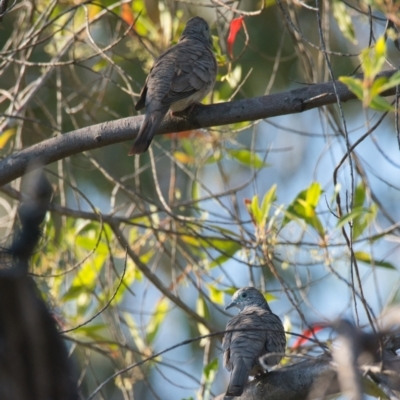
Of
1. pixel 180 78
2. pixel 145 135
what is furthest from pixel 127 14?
pixel 145 135

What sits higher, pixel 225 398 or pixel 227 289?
pixel 227 289

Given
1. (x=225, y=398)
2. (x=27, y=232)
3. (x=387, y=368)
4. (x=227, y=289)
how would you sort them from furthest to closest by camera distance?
(x=227, y=289), (x=225, y=398), (x=27, y=232), (x=387, y=368)

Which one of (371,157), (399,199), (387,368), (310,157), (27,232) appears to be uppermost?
(310,157)

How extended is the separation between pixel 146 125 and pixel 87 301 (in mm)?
1953

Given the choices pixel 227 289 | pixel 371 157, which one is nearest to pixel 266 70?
pixel 371 157

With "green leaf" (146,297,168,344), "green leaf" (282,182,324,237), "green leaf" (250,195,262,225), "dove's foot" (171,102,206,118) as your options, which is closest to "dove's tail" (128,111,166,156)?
"dove's foot" (171,102,206,118)

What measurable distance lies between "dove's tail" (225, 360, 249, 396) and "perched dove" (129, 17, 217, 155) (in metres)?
1.30

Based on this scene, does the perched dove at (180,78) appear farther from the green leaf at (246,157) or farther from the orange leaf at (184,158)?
the orange leaf at (184,158)

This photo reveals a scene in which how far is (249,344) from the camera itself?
11.7 ft

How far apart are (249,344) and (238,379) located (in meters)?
0.38

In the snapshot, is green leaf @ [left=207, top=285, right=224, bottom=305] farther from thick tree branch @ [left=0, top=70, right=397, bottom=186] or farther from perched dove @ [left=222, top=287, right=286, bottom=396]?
thick tree branch @ [left=0, top=70, right=397, bottom=186]

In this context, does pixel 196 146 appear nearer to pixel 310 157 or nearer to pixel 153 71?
pixel 153 71

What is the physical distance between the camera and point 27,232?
2.61 metres

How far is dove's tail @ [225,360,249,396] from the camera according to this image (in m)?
3.05
